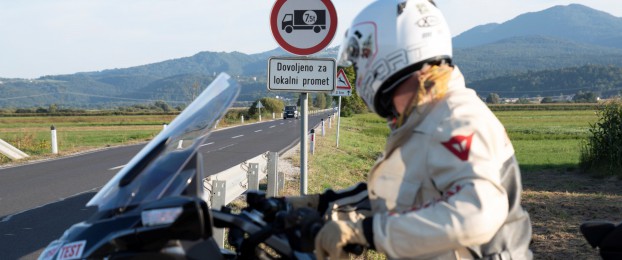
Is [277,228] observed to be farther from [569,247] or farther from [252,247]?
[569,247]

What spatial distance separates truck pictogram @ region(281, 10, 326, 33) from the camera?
6402 mm

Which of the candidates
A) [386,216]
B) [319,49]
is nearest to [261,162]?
[319,49]

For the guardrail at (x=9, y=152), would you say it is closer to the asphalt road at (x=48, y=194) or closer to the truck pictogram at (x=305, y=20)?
the asphalt road at (x=48, y=194)

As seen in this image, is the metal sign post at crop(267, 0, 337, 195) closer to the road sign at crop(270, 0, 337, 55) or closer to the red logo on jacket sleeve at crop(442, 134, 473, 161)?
the road sign at crop(270, 0, 337, 55)

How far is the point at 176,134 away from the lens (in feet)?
7.70

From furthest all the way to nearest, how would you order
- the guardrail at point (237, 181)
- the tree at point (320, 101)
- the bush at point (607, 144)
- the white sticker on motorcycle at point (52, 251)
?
the tree at point (320, 101), the bush at point (607, 144), the guardrail at point (237, 181), the white sticker on motorcycle at point (52, 251)

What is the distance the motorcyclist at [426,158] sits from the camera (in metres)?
1.79

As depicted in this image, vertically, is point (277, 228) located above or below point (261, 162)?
above

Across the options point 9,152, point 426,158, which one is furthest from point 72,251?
point 9,152

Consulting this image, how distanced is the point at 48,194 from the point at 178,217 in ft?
33.1

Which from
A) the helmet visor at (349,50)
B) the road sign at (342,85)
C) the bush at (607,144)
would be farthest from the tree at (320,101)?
the helmet visor at (349,50)

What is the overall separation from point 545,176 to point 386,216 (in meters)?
17.5

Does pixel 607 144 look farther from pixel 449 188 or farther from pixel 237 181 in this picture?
pixel 449 188

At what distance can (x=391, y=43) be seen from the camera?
7.01ft
